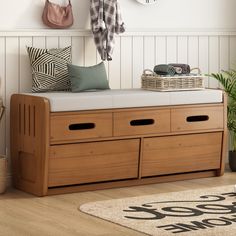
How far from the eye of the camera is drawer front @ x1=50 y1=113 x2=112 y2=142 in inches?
199

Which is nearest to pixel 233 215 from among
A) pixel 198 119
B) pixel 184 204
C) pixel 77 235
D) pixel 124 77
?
pixel 184 204

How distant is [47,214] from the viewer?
14.9ft

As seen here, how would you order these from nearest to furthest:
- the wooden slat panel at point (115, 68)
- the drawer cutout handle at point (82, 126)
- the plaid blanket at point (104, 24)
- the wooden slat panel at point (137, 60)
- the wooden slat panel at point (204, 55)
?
the drawer cutout handle at point (82, 126) < the plaid blanket at point (104, 24) < the wooden slat panel at point (115, 68) < the wooden slat panel at point (137, 60) < the wooden slat panel at point (204, 55)

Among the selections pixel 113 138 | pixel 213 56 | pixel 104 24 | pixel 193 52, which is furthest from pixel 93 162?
pixel 213 56

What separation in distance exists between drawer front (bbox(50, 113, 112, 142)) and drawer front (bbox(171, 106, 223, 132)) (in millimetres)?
549

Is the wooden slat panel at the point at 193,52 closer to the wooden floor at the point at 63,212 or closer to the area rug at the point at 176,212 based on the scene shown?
the wooden floor at the point at 63,212

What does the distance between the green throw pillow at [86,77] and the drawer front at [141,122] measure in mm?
308

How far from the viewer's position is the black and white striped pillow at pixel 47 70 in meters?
5.38

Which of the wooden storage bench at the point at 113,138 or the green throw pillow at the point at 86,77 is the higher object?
the green throw pillow at the point at 86,77

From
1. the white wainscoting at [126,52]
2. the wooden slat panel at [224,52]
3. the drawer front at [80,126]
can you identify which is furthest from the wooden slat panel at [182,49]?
the drawer front at [80,126]

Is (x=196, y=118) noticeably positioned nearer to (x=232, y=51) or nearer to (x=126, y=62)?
(x=126, y=62)

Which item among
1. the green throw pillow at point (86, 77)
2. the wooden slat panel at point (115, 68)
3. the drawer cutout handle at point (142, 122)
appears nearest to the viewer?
the green throw pillow at point (86, 77)

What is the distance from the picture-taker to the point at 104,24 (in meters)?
5.62

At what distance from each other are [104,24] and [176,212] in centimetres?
170
